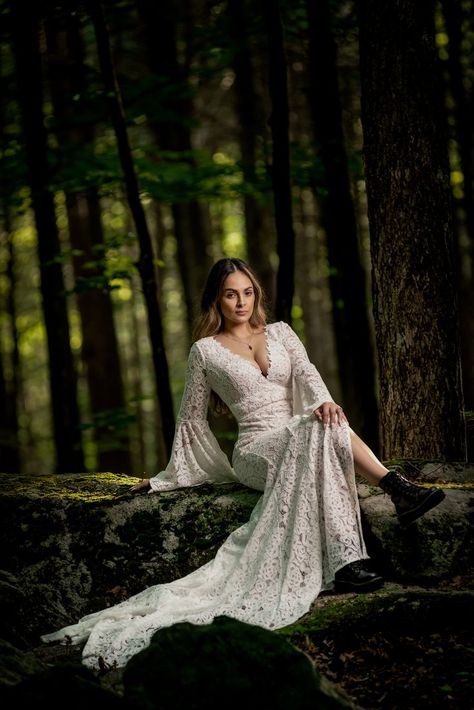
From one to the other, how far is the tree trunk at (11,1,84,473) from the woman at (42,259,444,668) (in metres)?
4.26

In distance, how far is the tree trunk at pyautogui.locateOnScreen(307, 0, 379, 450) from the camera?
8.25 m

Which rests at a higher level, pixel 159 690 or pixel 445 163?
pixel 445 163

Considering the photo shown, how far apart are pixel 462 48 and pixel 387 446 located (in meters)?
8.31

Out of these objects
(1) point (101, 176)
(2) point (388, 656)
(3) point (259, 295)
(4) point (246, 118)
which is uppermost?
(4) point (246, 118)

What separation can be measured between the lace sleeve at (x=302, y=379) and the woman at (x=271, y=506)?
0.03ft

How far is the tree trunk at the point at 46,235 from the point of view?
8977 mm

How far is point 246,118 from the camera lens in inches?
479

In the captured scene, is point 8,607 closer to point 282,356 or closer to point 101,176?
point 282,356

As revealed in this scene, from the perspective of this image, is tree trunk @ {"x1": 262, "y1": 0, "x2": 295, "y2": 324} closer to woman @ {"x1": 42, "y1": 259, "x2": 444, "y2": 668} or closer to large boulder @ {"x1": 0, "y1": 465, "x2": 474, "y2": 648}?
woman @ {"x1": 42, "y1": 259, "x2": 444, "y2": 668}

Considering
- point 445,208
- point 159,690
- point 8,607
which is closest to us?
point 159,690

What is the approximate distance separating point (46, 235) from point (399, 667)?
7154mm

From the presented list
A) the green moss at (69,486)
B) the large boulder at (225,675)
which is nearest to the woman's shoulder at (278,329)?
the green moss at (69,486)

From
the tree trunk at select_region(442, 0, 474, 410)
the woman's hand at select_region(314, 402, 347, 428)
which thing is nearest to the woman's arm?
the woman's hand at select_region(314, 402, 347, 428)

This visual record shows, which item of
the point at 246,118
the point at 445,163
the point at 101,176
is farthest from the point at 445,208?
the point at 246,118
